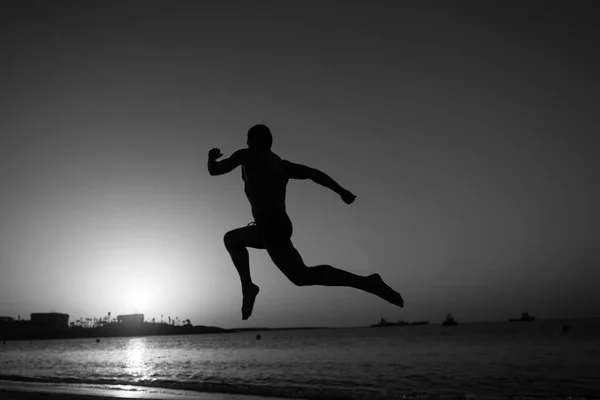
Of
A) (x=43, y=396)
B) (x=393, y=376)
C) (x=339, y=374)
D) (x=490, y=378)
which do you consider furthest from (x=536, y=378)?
(x=43, y=396)

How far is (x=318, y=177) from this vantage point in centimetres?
430

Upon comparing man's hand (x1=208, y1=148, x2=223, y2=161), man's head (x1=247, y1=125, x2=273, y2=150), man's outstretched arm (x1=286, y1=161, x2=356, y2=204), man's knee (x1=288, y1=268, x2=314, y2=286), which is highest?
man's head (x1=247, y1=125, x2=273, y2=150)

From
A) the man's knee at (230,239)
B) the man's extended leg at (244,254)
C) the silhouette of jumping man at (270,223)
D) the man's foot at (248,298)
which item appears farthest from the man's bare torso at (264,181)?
the man's foot at (248,298)

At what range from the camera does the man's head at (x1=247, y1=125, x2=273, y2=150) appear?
4.29 meters

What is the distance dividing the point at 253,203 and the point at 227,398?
1335 centimetres

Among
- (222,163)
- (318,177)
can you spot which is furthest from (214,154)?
(318,177)

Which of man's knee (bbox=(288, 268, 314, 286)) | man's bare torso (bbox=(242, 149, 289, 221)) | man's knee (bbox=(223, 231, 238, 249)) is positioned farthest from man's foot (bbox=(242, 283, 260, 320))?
man's bare torso (bbox=(242, 149, 289, 221))

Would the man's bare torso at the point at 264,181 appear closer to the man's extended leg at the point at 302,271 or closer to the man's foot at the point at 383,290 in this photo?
the man's extended leg at the point at 302,271

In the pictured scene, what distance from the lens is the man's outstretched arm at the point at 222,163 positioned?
410cm

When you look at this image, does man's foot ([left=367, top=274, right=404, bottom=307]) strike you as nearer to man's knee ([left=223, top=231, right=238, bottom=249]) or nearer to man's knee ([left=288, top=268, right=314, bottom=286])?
man's knee ([left=288, top=268, right=314, bottom=286])

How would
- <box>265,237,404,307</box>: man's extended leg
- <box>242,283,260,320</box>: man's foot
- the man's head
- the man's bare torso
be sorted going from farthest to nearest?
<box>242,283,260,320</box>: man's foot, the man's head, the man's bare torso, <box>265,237,404,307</box>: man's extended leg

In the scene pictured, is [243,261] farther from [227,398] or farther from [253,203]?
[227,398]

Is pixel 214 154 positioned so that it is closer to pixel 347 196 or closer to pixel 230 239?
pixel 230 239

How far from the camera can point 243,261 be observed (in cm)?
440
